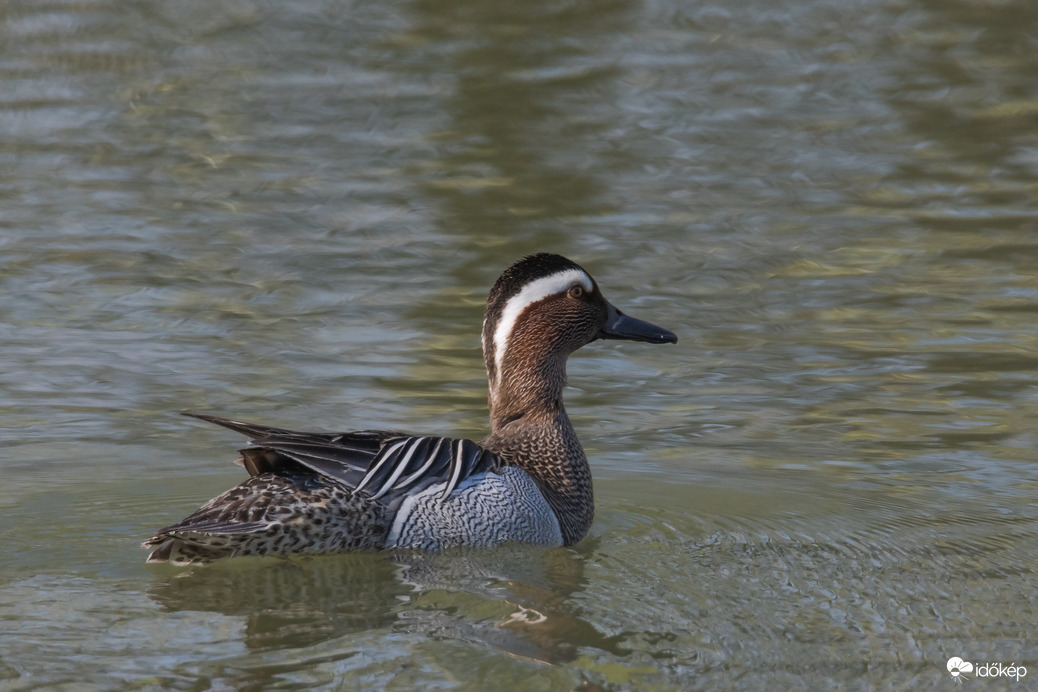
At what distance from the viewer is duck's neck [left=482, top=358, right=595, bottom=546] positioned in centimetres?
793

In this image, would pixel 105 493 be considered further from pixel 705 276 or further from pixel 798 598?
pixel 705 276

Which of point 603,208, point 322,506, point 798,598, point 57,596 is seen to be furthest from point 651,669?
point 603,208

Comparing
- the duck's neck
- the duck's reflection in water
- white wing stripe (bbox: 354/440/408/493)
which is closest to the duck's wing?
white wing stripe (bbox: 354/440/408/493)

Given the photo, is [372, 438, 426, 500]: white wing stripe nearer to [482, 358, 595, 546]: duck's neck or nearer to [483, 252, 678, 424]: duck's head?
[482, 358, 595, 546]: duck's neck


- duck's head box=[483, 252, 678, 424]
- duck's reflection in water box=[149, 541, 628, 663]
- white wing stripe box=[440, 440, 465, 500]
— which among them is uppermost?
duck's head box=[483, 252, 678, 424]

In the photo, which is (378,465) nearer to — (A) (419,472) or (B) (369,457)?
(B) (369,457)

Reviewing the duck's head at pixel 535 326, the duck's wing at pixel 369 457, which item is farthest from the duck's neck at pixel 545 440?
the duck's wing at pixel 369 457

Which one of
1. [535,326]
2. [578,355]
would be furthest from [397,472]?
[578,355]

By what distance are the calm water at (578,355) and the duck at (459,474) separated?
176 millimetres

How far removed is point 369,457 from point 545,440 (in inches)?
49.0

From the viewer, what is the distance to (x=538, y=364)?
331 inches

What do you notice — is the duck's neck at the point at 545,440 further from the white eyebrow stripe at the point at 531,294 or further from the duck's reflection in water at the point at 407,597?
the duck's reflection in water at the point at 407,597

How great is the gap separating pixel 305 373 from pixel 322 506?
3.05 metres

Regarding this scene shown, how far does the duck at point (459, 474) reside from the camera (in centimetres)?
704
